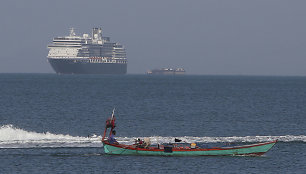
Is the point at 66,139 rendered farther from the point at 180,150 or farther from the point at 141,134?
the point at 180,150

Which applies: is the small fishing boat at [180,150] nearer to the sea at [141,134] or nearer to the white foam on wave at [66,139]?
the sea at [141,134]

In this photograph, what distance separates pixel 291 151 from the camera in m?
52.0

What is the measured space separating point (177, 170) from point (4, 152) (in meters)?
14.7

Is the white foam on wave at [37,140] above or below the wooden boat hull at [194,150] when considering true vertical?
above

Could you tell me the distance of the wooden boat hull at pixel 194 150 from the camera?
48.2 metres

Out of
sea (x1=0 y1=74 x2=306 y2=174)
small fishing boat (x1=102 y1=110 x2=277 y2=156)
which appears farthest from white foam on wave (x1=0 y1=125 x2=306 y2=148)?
small fishing boat (x1=102 y1=110 x2=277 y2=156)

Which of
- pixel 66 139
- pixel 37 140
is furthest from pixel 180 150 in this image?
pixel 37 140

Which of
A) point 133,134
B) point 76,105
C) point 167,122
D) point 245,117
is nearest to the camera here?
point 133,134

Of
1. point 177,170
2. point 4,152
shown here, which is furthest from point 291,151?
point 4,152

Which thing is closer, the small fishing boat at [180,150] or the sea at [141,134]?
the sea at [141,134]

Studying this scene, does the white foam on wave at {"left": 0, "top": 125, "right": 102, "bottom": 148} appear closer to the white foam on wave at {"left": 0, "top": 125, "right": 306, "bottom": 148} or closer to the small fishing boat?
the white foam on wave at {"left": 0, "top": 125, "right": 306, "bottom": 148}

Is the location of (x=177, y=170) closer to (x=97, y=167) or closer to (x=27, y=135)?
(x=97, y=167)

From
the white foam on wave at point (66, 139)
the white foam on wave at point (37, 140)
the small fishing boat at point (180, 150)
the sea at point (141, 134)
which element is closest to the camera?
the sea at point (141, 134)

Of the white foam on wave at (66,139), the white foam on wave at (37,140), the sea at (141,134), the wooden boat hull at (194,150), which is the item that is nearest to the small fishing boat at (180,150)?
the wooden boat hull at (194,150)
